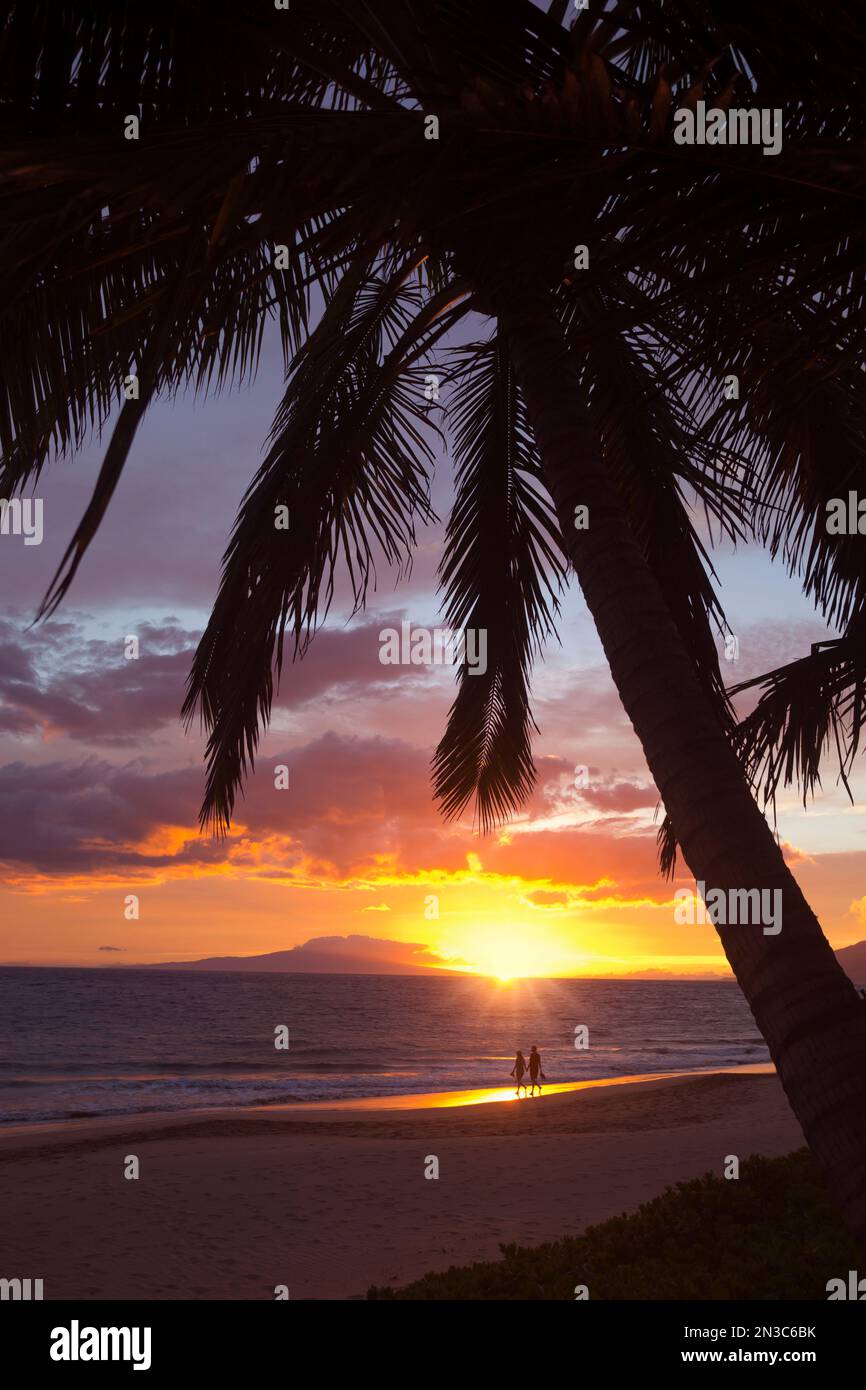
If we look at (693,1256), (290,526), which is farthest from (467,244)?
(693,1256)

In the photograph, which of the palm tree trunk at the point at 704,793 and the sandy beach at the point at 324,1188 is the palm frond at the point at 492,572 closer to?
the palm tree trunk at the point at 704,793

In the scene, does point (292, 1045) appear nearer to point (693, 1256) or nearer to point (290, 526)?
point (693, 1256)

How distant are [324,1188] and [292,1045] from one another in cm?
3838

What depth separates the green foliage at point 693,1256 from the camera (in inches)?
203

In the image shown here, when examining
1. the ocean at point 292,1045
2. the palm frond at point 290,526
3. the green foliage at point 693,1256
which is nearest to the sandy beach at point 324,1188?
the green foliage at point 693,1256

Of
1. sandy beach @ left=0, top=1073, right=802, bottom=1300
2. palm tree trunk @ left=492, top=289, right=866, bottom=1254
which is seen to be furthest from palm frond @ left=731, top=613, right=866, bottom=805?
sandy beach @ left=0, top=1073, right=802, bottom=1300

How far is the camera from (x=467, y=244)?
12.5 ft

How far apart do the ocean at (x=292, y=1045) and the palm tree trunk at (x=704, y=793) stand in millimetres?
24863

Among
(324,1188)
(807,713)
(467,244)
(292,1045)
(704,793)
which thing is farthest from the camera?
(292,1045)

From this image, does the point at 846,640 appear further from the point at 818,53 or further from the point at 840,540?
the point at 818,53

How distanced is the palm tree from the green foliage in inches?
128

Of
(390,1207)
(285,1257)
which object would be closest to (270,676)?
(285,1257)

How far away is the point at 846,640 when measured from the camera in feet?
16.2

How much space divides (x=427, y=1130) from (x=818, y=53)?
19.6 meters
